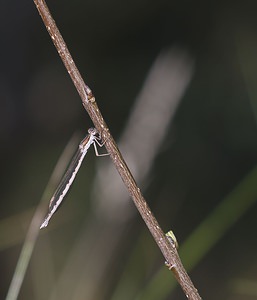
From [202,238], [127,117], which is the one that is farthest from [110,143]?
[127,117]

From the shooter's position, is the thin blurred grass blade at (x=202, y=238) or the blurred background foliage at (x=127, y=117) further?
the blurred background foliage at (x=127, y=117)

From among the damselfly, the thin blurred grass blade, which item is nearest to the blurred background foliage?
the thin blurred grass blade

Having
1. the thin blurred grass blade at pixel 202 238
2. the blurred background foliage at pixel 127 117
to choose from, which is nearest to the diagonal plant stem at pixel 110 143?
the thin blurred grass blade at pixel 202 238

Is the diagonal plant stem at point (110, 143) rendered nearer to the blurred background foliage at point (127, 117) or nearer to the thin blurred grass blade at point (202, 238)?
the thin blurred grass blade at point (202, 238)

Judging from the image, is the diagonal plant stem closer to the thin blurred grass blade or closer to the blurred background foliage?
the thin blurred grass blade

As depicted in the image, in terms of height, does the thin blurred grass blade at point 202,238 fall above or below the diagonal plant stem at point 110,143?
below

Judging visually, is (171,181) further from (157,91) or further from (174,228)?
(157,91)

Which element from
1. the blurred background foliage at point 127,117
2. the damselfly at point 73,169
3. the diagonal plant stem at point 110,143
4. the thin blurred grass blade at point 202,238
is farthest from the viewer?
the blurred background foliage at point 127,117

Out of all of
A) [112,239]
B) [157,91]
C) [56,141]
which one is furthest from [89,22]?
[112,239]
